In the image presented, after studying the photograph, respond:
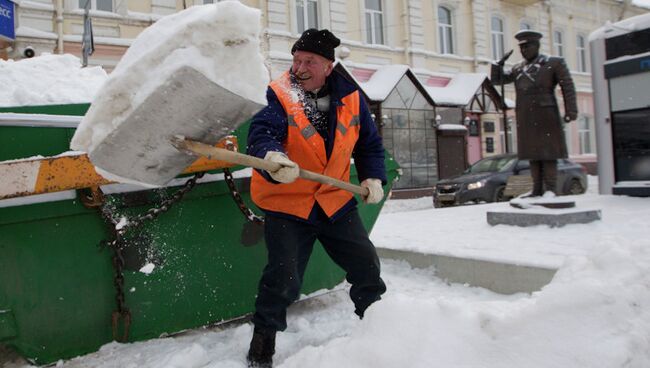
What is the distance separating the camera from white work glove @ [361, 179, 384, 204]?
8.56 feet

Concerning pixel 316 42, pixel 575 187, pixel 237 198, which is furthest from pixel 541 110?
pixel 575 187

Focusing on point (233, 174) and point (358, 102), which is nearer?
point (358, 102)

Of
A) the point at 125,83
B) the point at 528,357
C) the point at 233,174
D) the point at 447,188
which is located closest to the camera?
the point at 528,357

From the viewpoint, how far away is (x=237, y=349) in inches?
103

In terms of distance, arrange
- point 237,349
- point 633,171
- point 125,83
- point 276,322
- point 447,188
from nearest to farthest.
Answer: point 125,83, point 276,322, point 237,349, point 633,171, point 447,188

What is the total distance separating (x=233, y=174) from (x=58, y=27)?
34.7ft

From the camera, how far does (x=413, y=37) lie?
17.3 metres

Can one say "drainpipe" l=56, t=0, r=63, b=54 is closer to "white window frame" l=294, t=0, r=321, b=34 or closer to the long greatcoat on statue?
"white window frame" l=294, t=0, r=321, b=34

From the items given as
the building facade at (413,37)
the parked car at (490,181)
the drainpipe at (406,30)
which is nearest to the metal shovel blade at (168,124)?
the parked car at (490,181)

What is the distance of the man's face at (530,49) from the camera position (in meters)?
5.49

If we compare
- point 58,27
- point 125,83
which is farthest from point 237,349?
point 58,27

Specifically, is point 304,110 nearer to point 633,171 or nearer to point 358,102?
point 358,102

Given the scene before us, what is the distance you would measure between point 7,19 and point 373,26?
10.4 metres

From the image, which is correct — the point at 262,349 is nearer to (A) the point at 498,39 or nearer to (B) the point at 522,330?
(B) the point at 522,330
